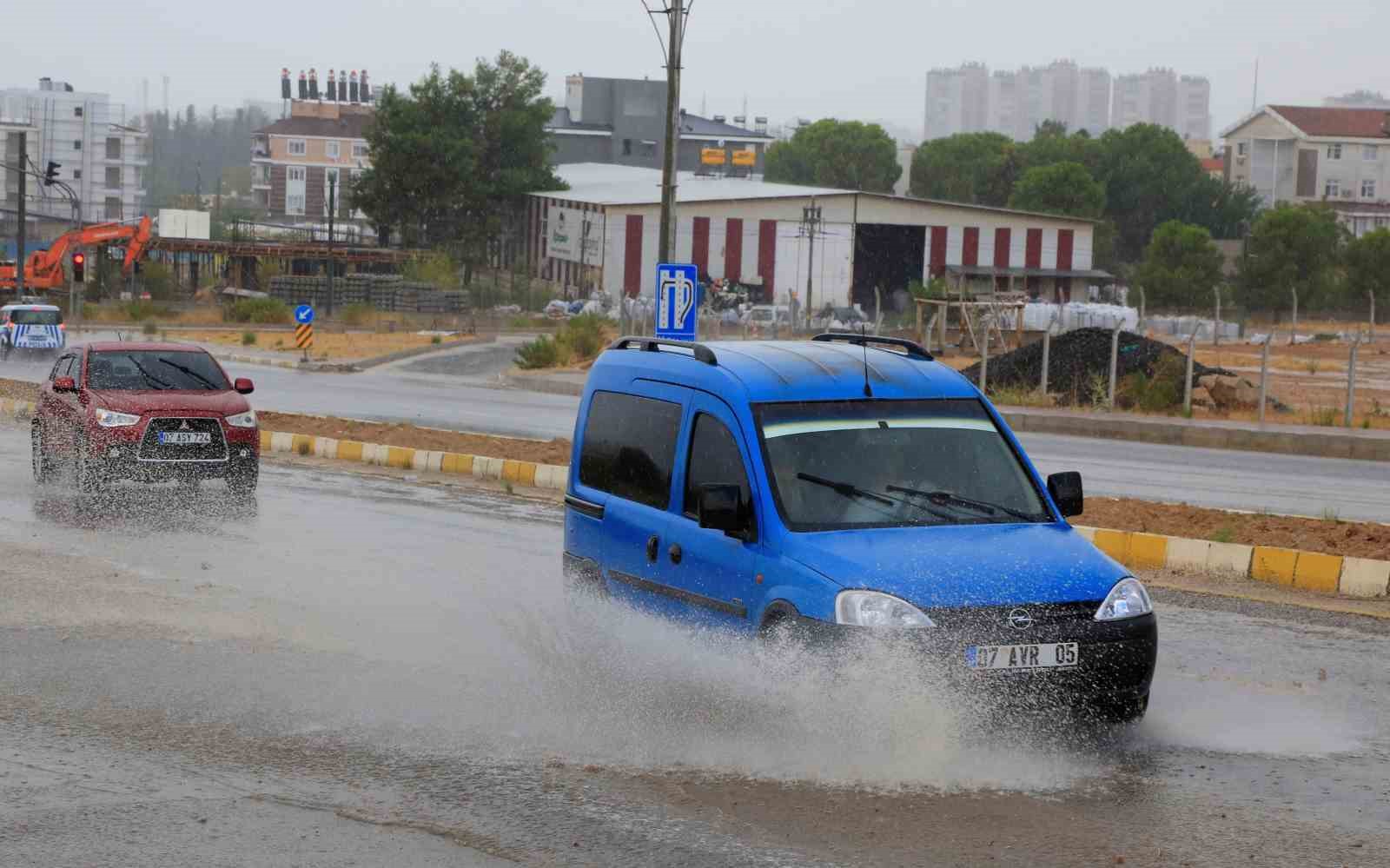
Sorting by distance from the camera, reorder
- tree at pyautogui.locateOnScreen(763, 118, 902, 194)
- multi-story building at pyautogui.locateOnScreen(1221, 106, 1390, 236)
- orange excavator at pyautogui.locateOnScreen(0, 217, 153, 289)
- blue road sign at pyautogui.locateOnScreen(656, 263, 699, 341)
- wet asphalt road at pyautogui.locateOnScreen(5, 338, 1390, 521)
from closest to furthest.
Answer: wet asphalt road at pyautogui.locateOnScreen(5, 338, 1390, 521)
blue road sign at pyautogui.locateOnScreen(656, 263, 699, 341)
orange excavator at pyautogui.locateOnScreen(0, 217, 153, 289)
multi-story building at pyautogui.locateOnScreen(1221, 106, 1390, 236)
tree at pyautogui.locateOnScreen(763, 118, 902, 194)

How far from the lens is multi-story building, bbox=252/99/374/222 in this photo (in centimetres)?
15500

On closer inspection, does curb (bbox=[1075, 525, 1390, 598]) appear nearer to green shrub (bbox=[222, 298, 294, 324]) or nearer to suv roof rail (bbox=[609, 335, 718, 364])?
suv roof rail (bbox=[609, 335, 718, 364])

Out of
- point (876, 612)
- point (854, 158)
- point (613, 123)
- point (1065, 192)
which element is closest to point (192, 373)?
point (876, 612)

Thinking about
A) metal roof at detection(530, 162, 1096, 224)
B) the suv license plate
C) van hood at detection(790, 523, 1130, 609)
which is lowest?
the suv license plate

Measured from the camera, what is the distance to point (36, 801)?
611cm

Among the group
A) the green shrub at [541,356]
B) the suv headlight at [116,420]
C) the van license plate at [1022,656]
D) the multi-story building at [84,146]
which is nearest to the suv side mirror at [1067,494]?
the van license plate at [1022,656]

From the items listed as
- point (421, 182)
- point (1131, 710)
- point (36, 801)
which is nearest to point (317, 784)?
point (36, 801)

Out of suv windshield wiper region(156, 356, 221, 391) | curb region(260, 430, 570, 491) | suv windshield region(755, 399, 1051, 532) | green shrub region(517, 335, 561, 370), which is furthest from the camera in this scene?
green shrub region(517, 335, 561, 370)

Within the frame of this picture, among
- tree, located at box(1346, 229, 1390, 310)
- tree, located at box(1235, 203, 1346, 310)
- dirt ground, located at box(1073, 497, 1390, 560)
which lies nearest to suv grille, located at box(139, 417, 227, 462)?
dirt ground, located at box(1073, 497, 1390, 560)

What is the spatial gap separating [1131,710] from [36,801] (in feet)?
14.1

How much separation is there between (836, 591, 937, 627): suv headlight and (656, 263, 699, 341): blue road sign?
1394 cm

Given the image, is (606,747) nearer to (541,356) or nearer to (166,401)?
(166,401)

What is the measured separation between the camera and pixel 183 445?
51.1ft

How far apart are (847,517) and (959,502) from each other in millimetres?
572
